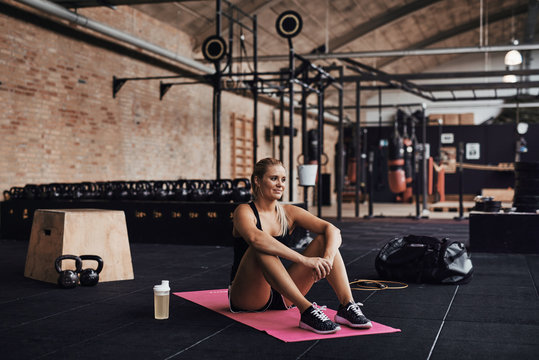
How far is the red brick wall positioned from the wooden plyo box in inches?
131

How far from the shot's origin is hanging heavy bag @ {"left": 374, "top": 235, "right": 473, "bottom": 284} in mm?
4066

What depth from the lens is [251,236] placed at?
272cm

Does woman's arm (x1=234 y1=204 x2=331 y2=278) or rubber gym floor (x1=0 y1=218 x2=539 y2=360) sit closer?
rubber gym floor (x1=0 y1=218 x2=539 y2=360)

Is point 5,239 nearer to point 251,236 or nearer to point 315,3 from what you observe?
point 251,236

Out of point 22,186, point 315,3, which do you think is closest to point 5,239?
point 22,186

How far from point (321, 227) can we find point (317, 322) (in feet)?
1.54

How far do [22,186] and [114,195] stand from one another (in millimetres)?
1291

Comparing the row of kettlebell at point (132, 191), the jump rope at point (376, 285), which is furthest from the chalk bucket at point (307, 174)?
the jump rope at point (376, 285)

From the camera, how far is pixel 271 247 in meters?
2.68

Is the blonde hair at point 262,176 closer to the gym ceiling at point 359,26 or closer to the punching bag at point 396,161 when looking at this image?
the gym ceiling at point 359,26

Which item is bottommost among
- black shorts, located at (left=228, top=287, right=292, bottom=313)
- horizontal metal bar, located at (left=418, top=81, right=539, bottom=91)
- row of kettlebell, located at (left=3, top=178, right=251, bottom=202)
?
black shorts, located at (left=228, top=287, right=292, bottom=313)

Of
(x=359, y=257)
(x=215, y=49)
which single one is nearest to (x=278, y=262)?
(x=359, y=257)

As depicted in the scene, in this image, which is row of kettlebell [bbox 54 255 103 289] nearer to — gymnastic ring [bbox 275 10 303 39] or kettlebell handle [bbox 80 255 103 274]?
kettlebell handle [bbox 80 255 103 274]

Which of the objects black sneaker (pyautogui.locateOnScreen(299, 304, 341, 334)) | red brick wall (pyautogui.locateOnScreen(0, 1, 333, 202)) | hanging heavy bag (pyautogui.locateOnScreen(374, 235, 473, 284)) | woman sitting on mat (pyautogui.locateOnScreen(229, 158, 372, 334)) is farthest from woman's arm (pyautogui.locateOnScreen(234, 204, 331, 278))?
red brick wall (pyautogui.locateOnScreen(0, 1, 333, 202))
